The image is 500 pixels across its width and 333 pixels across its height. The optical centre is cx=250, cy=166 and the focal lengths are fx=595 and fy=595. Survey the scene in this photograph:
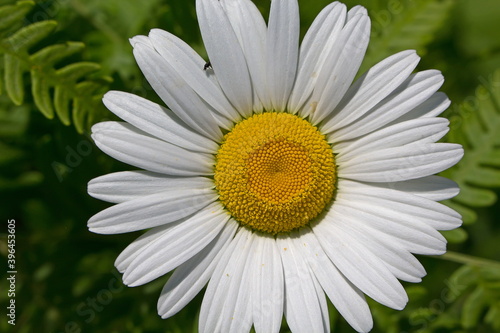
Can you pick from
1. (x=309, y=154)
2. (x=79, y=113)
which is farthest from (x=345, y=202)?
(x=79, y=113)

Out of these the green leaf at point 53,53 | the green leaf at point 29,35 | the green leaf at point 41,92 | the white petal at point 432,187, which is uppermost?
the green leaf at point 29,35

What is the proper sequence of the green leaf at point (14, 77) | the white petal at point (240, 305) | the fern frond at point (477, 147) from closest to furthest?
the white petal at point (240, 305)
the green leaf at point (14, 77)
the fern frond at point (477, 147)

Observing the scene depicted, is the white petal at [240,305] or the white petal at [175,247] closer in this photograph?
the white petal at [175,247]

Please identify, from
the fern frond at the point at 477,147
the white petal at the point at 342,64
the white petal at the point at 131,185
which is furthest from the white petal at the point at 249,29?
the fern frond at the point at 477,147

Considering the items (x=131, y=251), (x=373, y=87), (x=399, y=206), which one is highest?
(x=373, y=87)

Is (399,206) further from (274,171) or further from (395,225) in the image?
(274,171)

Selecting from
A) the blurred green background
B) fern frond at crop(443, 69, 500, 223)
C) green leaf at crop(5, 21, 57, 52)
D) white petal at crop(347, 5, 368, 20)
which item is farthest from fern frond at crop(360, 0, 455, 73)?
green leaf at crop(5, 21, 57, 52)

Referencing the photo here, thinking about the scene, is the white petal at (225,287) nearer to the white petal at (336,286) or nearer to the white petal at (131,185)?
the white petal at (336,286)

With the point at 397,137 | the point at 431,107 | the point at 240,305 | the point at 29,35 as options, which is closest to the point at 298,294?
the point at 240,305
